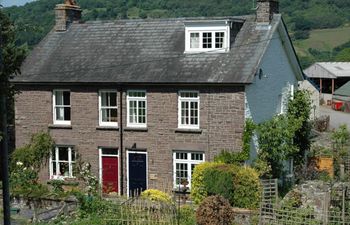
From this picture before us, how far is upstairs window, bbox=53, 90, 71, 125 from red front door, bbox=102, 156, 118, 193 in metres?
2.98

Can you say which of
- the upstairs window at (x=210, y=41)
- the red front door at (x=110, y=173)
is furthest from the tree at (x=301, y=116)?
the red front door at (x=110, y=173)

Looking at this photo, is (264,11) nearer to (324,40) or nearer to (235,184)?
(235,184)

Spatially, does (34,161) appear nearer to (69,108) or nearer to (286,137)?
(69,108)

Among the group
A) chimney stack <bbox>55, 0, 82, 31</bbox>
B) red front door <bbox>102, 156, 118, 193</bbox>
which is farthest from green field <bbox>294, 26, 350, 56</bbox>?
red front door <bbox>102, 156, 118, 193</bbox>

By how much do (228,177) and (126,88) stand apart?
7081mm

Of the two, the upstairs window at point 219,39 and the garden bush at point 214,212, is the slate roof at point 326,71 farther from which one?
the garden bush at point 214,212

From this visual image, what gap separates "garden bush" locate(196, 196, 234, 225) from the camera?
17.3m

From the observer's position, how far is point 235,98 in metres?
24.6

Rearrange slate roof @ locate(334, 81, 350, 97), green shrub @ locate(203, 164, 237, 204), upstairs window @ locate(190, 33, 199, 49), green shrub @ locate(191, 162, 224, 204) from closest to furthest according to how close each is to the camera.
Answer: green shrub @ locate(203, 164, 237, 204) → green shrub @ locate(191, 162, 224, 204) → upstairs window @ locate(190, 33, 199, 49) → slate roof @ locate(334, 81, 350, 97)

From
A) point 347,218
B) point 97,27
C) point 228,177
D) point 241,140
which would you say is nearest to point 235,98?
point 241,140

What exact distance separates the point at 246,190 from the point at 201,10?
10467 centimetres

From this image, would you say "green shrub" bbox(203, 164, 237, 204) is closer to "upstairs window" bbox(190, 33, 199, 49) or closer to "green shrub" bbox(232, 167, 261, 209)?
"green shrub" bbox(232, 167, 261, 209)

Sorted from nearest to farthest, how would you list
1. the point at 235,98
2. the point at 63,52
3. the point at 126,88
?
the point at 235,98 → the point at 126,88 → the point at 63,52

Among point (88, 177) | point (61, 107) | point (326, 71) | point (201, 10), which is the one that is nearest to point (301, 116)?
point (88, 177)
